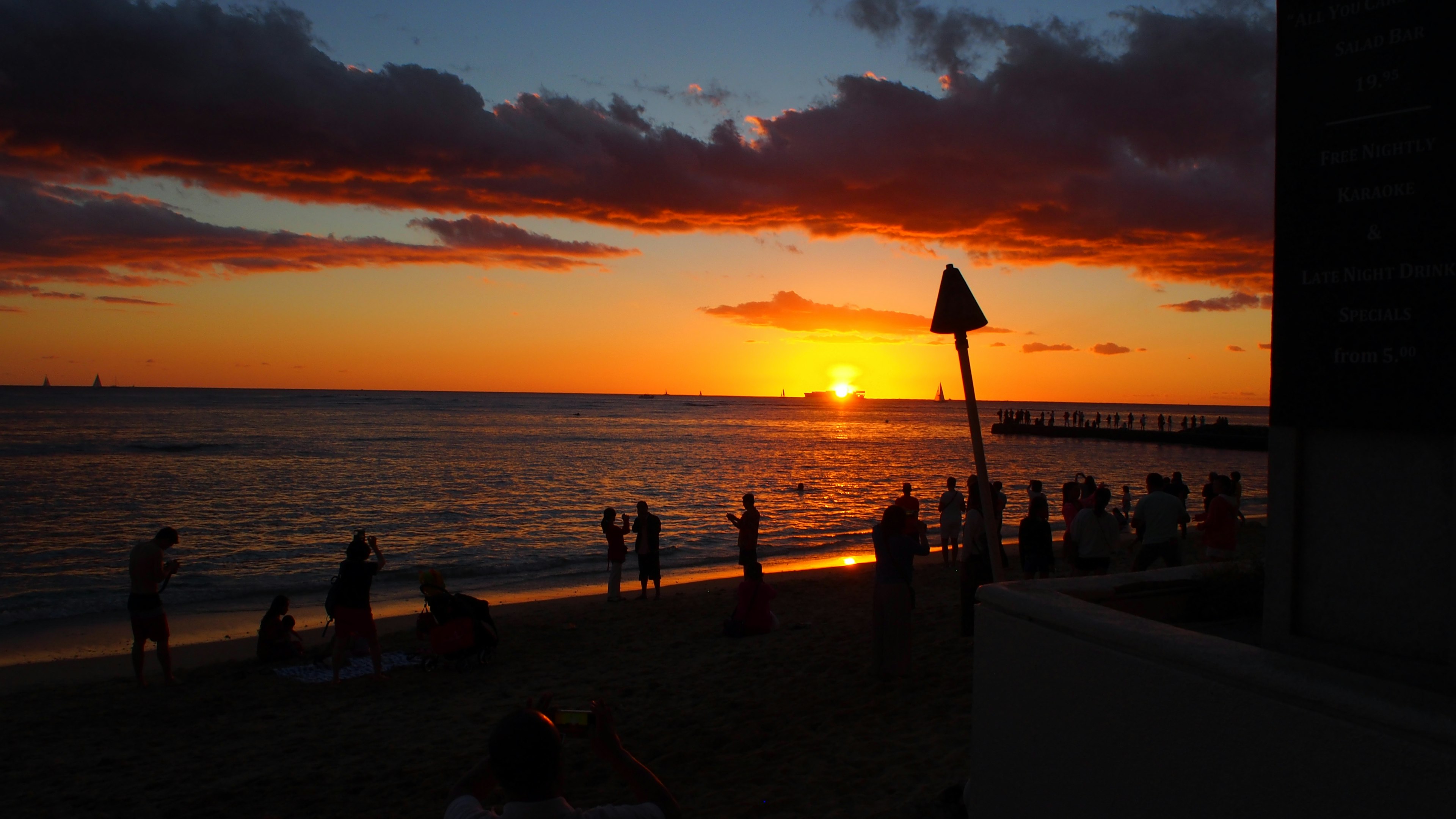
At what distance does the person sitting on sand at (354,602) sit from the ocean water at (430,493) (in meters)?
7.27

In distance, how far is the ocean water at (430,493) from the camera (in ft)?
63.0

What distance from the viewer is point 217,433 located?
74.1 m

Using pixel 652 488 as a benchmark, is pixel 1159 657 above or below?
above

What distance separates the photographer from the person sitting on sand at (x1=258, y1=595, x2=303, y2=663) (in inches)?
409

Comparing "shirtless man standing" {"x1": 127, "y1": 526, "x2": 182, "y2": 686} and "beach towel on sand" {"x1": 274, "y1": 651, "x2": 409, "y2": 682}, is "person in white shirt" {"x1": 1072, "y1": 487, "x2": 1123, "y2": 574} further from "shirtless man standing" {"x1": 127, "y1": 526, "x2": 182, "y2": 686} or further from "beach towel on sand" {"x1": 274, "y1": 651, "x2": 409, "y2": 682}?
"shirtless man standing" {"x1": 127, "y1": 526, "x2": 182, "y2": 686}

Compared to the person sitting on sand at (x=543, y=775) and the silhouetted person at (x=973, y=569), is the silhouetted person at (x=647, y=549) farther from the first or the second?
the person sitting on sand at (x=543, y=775)

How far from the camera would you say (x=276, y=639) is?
10.4 meters

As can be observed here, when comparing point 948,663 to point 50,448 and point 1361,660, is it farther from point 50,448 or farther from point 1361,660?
point 50,448

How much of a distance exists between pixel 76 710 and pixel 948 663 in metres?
9.56

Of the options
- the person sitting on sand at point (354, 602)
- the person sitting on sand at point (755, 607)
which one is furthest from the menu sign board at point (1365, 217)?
the person sitting on sand at point (354, 602)

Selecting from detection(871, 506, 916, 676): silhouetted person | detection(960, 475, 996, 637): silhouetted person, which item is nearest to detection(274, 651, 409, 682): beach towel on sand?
detection(871, 506, 916, 676): silhouetted person

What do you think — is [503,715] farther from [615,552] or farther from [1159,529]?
[1159,529]

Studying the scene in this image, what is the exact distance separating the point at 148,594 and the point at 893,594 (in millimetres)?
8496

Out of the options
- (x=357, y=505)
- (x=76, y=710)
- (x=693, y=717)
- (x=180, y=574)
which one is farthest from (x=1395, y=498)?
(x=357, y=505)
